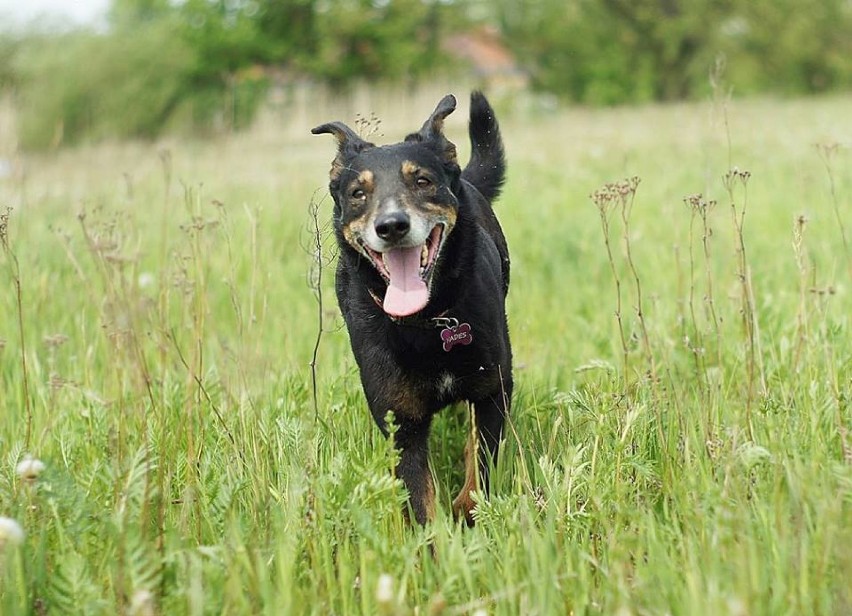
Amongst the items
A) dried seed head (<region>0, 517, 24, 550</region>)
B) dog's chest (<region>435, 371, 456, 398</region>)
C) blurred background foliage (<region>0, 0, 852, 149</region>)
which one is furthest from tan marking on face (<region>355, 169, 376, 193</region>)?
blurred background foliage (<region>0, 0, 852, 149</region>)

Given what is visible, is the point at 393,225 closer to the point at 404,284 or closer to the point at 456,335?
the point at 404,284

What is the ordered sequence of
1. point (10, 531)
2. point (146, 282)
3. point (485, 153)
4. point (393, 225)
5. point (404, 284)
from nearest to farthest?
point (10, 531) → point (393, 225) → point (404, 284) → point (485, 153) → point (146, 282)

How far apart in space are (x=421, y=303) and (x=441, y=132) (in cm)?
82

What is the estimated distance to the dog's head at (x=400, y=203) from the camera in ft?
8.78

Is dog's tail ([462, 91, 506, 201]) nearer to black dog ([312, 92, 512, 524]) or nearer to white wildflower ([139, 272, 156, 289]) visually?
black dog ([312, 92, 512, 524])

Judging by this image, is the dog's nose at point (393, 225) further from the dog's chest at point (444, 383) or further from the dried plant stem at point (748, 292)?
the dried plant stem at point (748, 292)

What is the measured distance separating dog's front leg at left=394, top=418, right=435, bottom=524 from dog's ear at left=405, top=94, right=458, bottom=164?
3.13 feet

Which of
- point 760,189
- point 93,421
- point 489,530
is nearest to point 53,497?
point 93,421

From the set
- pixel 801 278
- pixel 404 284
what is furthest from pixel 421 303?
pixel 801 278

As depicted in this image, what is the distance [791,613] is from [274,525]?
117 cm

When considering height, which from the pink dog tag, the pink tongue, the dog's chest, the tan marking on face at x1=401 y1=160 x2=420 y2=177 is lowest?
the dog's chest

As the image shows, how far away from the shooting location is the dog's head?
105 inches

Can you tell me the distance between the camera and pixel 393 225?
2619 mm

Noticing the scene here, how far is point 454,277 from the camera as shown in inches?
115
